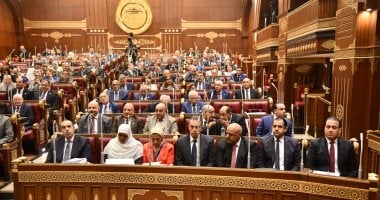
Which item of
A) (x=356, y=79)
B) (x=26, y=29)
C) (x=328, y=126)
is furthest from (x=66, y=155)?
(x=26, y=29)

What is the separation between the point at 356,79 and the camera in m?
5.11

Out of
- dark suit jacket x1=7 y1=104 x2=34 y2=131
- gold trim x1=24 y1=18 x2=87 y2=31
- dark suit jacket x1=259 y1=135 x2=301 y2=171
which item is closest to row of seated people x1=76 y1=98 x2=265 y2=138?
dark suit jacket x1=259 y1=135 x2=301 y2=171

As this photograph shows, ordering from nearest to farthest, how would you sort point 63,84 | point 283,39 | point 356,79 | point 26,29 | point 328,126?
point 328,126 → point 356,79 → point 63,84 → point 283,39 → point 26,29

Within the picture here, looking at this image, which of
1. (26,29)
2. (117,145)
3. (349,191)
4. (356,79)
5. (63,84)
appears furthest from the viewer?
(26,29)

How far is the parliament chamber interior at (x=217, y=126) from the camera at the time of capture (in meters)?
2.66

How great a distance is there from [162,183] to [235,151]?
0.90 metres

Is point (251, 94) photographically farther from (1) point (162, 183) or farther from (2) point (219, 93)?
(1) point (162, 183)

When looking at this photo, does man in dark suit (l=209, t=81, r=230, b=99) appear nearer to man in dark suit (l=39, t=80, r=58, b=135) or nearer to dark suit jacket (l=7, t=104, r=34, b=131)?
man in dark suit (l=39, t=80, r=58, b=135)

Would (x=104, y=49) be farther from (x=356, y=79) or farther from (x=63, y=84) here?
(x=356, y=79)

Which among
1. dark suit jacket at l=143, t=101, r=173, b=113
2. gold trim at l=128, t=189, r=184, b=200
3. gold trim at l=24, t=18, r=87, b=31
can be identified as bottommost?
gold trim at l=128, t=189, r=184, b=200

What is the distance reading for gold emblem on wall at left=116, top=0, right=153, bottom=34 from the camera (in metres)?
15.3

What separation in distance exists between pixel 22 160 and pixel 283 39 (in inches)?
294

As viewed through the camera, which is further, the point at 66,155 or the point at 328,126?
the point at 66,155

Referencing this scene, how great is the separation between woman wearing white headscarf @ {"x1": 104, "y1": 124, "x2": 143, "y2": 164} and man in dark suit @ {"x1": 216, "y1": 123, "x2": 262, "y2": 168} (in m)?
0.78
